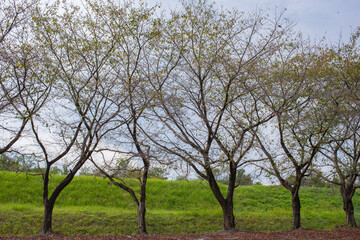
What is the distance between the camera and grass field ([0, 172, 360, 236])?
1501 cm

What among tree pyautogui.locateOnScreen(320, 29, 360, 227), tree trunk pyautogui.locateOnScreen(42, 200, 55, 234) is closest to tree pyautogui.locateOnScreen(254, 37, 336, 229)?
tree pyautogui.locateOnScreen(320, 29, 360, 227)

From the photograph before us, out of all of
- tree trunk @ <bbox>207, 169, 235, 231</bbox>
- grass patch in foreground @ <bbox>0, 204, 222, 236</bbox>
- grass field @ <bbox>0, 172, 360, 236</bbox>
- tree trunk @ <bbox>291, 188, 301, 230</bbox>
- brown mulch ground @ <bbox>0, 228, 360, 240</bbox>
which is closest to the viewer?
brown mulch ground @ <bbox>0, 228, 360, 240</bbox>

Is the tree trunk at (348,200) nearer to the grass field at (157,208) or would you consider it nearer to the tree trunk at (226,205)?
the grass field at (157,208)

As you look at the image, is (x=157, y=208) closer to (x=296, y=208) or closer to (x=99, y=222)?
(x=99, y=222)

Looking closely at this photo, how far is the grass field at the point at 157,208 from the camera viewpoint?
49.2ft

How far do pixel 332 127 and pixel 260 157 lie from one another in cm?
291

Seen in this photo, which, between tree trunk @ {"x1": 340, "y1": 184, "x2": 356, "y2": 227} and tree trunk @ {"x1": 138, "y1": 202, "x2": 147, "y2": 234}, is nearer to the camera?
tree trunk @ {"x1": 138, "y1": 202, "x2": 147, "y2": 234}

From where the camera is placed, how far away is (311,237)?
37.2 feet

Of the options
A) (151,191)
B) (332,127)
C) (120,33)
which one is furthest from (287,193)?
(120,33)

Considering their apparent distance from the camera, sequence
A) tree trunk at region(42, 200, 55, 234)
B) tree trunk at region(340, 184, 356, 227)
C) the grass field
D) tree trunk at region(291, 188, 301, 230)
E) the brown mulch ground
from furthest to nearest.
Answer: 1. the grass field
2. tree trunk at region(340, 184, 356, 227)
3. tree trunk at region(291, 188, 301, 230)
4. tree trunk at region(42, 200, 55, 234)
5. the brown mulch ground

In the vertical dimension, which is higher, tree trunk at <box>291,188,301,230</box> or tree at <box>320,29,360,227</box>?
tree at <box>320,29,360,227</box>

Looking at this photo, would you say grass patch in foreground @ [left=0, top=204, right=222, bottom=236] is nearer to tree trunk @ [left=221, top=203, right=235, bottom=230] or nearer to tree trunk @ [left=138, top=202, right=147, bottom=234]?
tree trunk @ [left=138, top=202, right=147, bottom=234]

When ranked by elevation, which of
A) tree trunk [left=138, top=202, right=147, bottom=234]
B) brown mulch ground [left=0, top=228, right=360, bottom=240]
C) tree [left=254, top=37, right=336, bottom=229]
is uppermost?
tree [left=254, top=37, right=336, bottom=229]

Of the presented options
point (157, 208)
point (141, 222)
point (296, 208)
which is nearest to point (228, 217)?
point (296, 208)
